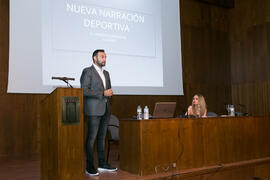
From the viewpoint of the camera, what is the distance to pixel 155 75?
6.34 metres

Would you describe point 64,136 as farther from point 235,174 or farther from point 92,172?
point 235,174

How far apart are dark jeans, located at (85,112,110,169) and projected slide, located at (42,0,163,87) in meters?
1.76

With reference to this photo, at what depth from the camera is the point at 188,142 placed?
13.1 ft

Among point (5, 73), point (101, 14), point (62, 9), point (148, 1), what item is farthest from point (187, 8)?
point (5, 73)

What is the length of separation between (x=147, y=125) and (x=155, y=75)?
9.23 ft

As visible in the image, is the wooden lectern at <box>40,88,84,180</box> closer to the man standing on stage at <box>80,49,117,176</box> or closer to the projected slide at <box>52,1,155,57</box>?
the man standing on stage at <box>80,49,117,176</box>

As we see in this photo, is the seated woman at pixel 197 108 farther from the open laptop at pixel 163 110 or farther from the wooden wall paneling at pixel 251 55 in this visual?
the wooden wall paneling at pixel 251 55

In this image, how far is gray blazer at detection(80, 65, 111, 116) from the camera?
3.63 m

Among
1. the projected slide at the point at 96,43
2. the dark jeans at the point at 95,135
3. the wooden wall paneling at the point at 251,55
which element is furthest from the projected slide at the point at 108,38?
the wooden wall paneling at the point at 251,55

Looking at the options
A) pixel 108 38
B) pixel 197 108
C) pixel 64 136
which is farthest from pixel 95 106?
pixel 108 38

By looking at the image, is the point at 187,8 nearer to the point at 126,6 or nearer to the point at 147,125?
the point at 126,6

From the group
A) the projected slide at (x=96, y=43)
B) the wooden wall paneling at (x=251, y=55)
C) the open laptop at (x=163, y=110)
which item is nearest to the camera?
the open laptop at (x=163, y=110)

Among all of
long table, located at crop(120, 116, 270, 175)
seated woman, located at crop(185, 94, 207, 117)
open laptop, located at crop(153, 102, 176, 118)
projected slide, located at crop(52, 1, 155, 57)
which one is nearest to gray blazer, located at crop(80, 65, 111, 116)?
long table, located at crop(120, 116, 270, 175)

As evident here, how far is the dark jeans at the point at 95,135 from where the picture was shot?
365 centimetres
